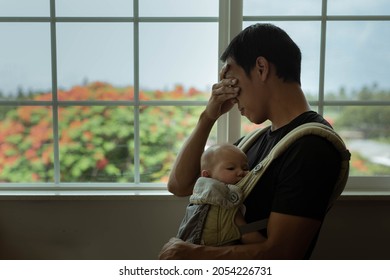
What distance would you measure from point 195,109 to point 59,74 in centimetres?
67

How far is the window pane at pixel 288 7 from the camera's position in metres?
1.82

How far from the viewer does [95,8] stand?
1.84m

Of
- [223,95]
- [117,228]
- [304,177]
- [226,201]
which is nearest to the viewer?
[304,177]

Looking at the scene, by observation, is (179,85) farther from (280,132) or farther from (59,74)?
(280,132)

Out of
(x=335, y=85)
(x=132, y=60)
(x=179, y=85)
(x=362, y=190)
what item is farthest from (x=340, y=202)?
(x=132, y=60)

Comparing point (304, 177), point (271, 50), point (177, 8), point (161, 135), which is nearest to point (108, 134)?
point (161, 135)

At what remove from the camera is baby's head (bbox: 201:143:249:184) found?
3.94ft

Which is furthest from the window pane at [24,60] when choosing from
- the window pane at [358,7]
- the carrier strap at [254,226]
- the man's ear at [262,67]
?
the window pane at [358,7]

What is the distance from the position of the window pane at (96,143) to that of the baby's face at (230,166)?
783 mm

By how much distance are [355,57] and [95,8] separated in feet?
4.11

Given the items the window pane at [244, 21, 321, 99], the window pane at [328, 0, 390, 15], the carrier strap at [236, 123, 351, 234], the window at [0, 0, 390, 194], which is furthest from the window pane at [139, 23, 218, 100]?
the carrier strap at [236, 123, 351, 234]

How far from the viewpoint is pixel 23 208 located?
1775mm

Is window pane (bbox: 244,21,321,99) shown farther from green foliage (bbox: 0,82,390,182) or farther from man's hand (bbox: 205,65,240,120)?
man's hand (bbox: 205,65,240,120)

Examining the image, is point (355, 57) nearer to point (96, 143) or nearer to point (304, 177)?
point (304, 177)
